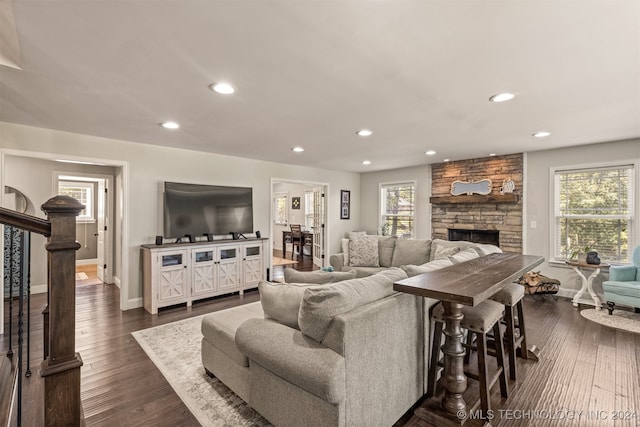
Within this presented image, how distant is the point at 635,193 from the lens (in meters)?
4.09

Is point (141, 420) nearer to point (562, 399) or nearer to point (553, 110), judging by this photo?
point (562, 399)

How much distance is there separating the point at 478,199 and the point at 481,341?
3990 millimetres

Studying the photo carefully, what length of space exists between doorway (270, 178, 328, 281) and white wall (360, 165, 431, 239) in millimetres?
1098

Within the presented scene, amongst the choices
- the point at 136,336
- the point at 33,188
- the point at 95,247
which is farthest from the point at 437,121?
the point at 95,247

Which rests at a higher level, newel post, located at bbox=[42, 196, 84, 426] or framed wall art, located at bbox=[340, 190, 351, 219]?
framed wall art, located at bbox=[340, 190, 351, 219]

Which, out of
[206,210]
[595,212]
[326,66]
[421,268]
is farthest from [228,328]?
[595,212]

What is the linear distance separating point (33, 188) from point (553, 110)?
7.16 meters

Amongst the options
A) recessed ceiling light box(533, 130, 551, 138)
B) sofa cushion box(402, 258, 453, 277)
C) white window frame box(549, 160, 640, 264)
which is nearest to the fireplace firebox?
white window frame box(549, 160, 640, 264)

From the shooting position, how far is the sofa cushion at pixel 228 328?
209 centimetres

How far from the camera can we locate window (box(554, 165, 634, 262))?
4.23m

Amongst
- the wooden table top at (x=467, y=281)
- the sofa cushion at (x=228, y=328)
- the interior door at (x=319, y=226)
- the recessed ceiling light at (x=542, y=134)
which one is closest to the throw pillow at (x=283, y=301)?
the sofa cushion at (x=228, y=328)

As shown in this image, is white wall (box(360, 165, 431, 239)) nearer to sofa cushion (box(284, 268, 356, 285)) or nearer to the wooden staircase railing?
sofa cushion (box(284, 268, 356, 285))

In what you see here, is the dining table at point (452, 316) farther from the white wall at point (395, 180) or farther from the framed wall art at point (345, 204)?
the framed wall art at point (345, 204)

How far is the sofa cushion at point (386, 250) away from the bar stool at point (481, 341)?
2772 millimetres
